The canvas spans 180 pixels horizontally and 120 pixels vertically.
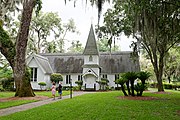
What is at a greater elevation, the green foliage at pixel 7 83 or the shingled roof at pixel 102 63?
the shingled roof at pixel 102 63

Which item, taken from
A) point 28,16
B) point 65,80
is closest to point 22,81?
point 28,16

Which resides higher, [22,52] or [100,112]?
[22,52]

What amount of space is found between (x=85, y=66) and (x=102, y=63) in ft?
15.3

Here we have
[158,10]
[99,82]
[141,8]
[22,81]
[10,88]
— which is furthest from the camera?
[99,82]

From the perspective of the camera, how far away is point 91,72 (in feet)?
104

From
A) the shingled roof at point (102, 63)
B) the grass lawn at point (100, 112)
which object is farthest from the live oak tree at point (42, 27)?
the grass lawn at point (100, 112)

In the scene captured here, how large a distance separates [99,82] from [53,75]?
7229 millimetres

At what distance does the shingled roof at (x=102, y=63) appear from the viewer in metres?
34.7

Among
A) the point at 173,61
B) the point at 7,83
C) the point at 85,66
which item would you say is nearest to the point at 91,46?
the point at 85,66

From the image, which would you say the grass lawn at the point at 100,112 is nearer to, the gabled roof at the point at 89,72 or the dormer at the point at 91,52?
the gabled roof at the point at 89,72

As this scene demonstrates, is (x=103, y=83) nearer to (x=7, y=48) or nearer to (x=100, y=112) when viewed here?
(x=7, y=48)

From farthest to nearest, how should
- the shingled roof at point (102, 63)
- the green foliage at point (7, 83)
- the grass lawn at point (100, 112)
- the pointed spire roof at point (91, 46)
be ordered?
the shingled roof at point (102, 63) → the pointed spire roof at point (91, 46) → the green foliage at point (7, 83) → the grass lawn at point (100, 112)

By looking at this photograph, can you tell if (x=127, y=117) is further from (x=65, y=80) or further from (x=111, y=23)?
(x=65, y=80)

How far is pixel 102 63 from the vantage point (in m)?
36.3
